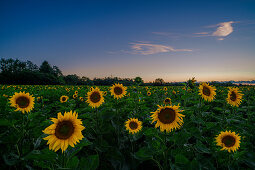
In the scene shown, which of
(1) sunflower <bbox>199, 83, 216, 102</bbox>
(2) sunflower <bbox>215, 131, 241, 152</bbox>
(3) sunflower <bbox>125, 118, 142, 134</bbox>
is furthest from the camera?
(3) sunflower <bbox>125, 118, 142, 134</bbox>

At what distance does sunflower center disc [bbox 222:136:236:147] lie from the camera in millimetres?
2454

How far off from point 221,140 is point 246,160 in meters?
0.53

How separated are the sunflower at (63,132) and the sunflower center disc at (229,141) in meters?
2.43

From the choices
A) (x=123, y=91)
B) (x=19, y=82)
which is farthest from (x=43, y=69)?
(x=123, y=91)

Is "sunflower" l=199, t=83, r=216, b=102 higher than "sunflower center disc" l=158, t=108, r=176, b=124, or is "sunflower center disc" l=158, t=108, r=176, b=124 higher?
"sunflower" l=199, t=83, r=216, b=102

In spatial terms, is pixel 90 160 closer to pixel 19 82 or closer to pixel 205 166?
pixel 205 166

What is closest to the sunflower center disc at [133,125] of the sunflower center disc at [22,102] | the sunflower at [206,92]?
the sunflower at [206,92]

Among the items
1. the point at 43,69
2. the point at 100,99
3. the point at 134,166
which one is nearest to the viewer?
the point at 134,166

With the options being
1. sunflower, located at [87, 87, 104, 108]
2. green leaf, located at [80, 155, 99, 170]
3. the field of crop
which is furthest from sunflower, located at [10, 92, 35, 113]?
green leaf, located at [80, 155, 99, 170]

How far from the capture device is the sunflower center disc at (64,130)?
5.80 feet

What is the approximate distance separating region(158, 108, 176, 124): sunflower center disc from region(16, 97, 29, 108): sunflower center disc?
289 centimetres

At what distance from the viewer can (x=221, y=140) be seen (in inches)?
101

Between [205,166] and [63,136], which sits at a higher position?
[63,136]

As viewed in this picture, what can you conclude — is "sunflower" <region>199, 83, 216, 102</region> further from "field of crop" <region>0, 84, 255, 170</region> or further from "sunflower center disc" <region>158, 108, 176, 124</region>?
"sunflower center disc" <region>158, 108, 176, 124</region>
